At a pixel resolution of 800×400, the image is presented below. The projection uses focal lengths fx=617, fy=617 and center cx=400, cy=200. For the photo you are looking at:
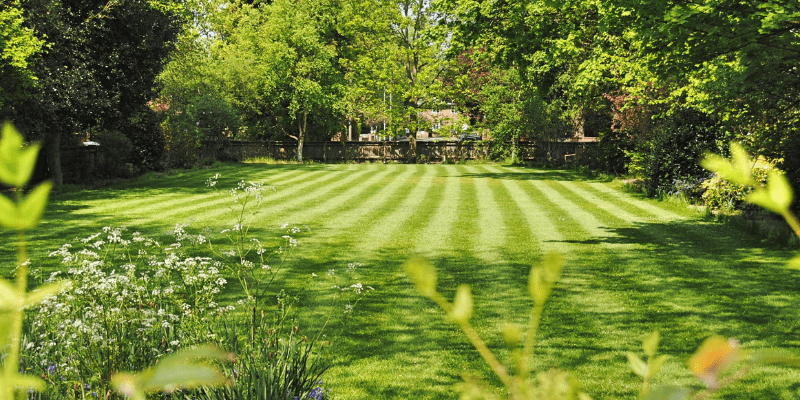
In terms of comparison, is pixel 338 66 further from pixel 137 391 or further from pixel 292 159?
pixel 137 391

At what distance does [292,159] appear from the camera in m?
40.9

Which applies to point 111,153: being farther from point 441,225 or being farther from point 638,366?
point 638,366

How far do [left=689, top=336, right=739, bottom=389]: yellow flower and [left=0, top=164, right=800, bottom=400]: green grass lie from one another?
5.12 metres

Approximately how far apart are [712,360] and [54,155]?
915 inches

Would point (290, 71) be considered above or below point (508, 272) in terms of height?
above

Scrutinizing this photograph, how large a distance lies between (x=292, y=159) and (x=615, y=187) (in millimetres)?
23750

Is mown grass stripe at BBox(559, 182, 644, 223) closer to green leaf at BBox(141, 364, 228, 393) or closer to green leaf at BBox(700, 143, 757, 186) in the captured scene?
green leaf at BBox(700, 143, 757, 186)

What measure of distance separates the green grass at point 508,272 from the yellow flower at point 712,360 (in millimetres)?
5119

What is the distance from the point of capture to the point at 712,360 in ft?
1.70

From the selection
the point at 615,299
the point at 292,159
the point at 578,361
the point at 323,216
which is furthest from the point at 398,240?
the point at 292,159

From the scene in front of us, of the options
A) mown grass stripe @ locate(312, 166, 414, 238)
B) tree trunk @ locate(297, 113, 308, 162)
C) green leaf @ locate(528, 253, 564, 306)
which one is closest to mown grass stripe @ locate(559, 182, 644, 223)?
mown grass stripe @ locate(312, 166, 414, 238)

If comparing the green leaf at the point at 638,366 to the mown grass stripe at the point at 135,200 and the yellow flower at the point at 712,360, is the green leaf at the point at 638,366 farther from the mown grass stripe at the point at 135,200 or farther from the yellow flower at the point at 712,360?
the mown grass stripe at the point at 135,200

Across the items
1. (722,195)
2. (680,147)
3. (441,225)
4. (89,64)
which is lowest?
(441,225)

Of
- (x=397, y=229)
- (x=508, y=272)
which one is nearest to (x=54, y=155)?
(x=397, y=229)
